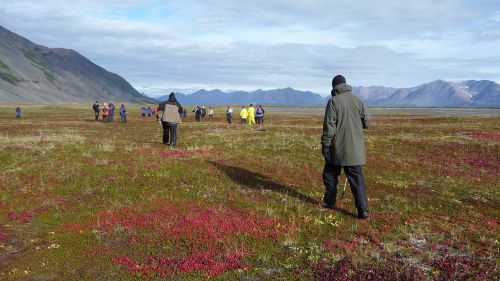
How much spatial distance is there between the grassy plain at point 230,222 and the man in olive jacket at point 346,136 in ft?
3.52

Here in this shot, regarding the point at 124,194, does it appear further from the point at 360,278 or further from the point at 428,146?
the point at 428,146

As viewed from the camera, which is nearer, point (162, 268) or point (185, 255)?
point (162, 268)

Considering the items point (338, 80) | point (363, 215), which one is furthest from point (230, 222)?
point (338, 80)

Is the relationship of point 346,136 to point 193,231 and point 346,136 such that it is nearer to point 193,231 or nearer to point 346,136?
point 346,136

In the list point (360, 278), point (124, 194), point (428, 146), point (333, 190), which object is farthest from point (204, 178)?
point (428, 146)

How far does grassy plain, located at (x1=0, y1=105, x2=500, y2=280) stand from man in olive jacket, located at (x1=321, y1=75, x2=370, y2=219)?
107 centimetres

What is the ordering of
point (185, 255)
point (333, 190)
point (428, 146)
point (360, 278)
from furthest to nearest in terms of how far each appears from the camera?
point (428, 146)
point (333, 190)
point (185, 255)
point (360, 278)

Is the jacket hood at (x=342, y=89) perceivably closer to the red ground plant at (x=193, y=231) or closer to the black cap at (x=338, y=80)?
the black cap at (x=338, y=80)

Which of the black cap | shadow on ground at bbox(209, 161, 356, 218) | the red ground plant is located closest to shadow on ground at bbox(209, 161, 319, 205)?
shadow on ground at bbox(209, 161, 356, 218)

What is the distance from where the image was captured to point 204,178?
16.1m

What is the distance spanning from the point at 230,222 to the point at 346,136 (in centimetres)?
366

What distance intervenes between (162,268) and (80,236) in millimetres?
3063

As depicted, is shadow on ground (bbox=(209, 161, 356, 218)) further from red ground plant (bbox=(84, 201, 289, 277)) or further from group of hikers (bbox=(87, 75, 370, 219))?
red ground plant (bbox=(84, 201, 289, 277))

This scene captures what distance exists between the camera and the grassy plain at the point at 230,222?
320 inches
